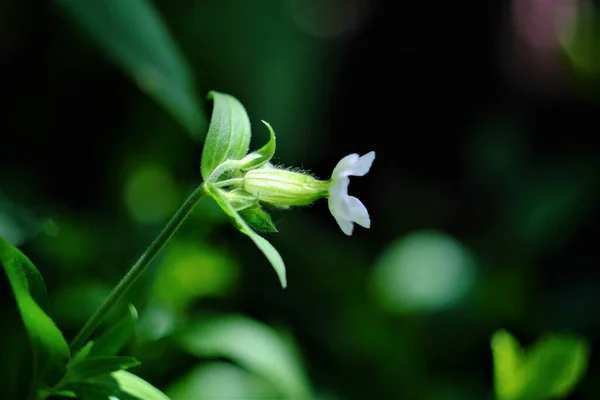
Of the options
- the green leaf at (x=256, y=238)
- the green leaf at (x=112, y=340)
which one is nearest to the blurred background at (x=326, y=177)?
the green leaf at (x=112, y=340)

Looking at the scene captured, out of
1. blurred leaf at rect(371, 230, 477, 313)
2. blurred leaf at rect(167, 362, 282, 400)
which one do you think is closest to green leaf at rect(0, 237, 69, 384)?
blurred leaf at rect(167, 362, 282, 400)

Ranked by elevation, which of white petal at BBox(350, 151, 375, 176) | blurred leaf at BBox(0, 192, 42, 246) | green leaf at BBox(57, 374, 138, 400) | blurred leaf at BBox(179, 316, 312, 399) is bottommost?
green leaf at BBox(57, 374, 138, 400)

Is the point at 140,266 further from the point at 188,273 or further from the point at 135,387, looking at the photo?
the point at 188,273

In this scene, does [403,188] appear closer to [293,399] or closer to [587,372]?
[587,372]

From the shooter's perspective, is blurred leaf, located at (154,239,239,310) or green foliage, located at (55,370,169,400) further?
blurred leaf, located at (154,239,239,310)

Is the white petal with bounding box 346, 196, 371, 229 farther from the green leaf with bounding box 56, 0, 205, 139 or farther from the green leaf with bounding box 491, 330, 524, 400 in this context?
the green leaf with bounding box 56, 0, 205, 139

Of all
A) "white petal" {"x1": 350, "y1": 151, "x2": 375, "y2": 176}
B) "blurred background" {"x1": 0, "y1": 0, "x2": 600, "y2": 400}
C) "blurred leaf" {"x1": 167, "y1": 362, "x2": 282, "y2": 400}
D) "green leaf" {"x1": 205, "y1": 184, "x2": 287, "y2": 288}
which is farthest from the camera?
"blurred background" {"x1": 0, "y1": 0, "x2": 600, "y2": 400}

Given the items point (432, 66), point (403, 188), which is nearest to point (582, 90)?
point (432, 66)
